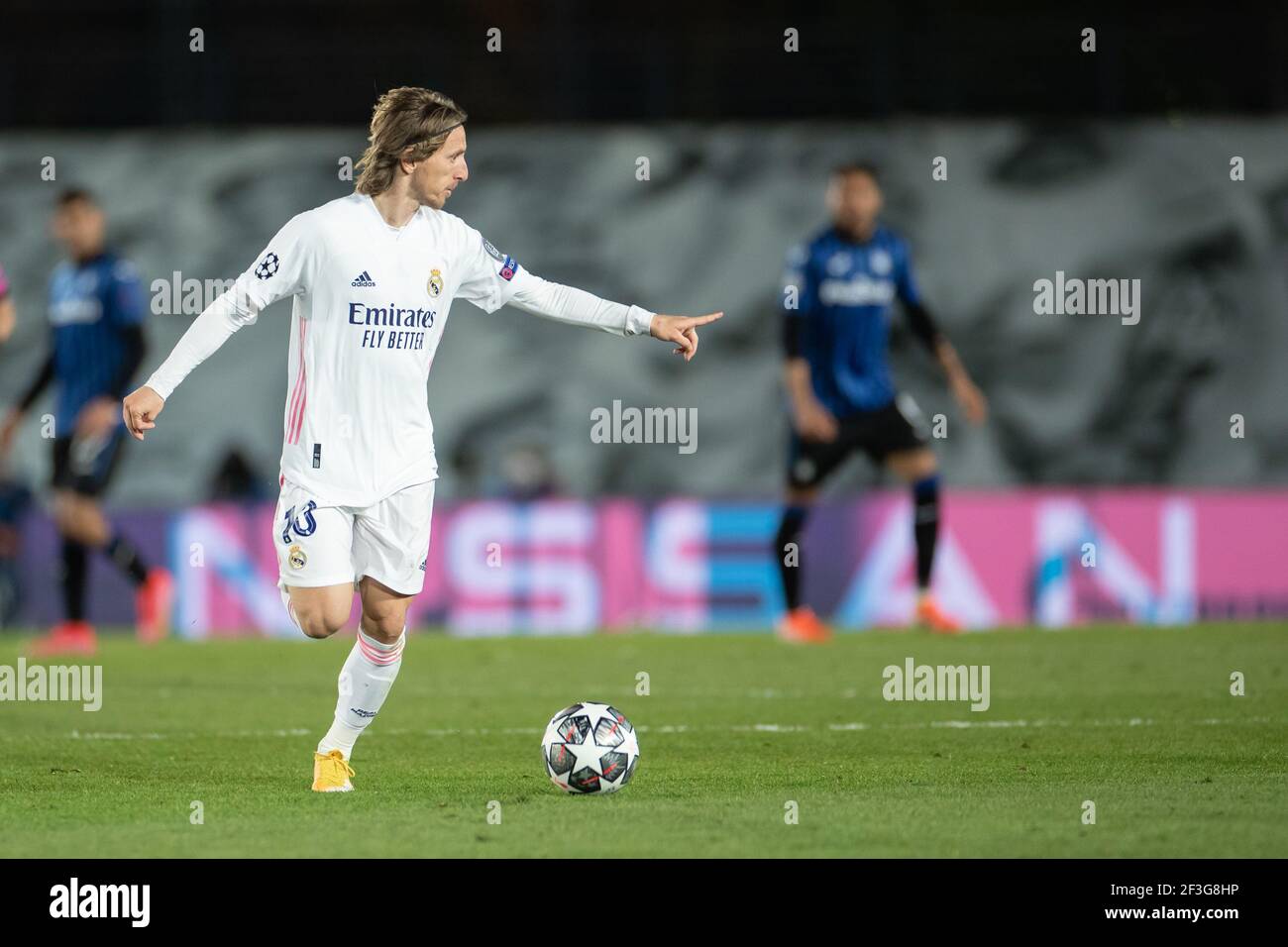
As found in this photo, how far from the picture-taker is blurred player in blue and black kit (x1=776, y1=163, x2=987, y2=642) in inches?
510

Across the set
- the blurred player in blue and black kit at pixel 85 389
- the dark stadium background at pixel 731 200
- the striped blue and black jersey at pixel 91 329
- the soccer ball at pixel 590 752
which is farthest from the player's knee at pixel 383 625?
the dark stadium background at pixel 731 200

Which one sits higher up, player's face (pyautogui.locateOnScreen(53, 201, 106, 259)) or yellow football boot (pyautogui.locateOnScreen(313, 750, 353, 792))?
player's face (pyautogui.locateOnScreen(53, 201, 106, 259))

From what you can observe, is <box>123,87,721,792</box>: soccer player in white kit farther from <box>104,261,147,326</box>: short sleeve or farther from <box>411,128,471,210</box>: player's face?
<box>104,261,147,326</box>: short sleeve

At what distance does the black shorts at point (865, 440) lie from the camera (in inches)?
512

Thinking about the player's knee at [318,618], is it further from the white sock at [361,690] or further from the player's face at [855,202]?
the player's face at [855,202]

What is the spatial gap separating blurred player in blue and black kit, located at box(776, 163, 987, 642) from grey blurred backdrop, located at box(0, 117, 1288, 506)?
17.3 feet

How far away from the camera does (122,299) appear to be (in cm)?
1362

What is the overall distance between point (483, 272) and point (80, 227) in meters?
6.88

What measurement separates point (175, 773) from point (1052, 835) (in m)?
3.36

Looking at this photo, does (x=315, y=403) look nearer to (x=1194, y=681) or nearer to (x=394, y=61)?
(x=1194, y=681)

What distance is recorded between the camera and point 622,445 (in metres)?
18.9


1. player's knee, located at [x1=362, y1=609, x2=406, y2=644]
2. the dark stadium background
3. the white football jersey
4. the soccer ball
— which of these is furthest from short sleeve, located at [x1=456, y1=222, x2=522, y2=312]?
the dark stadium background

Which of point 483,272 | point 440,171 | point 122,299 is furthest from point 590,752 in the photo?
point 122,299
